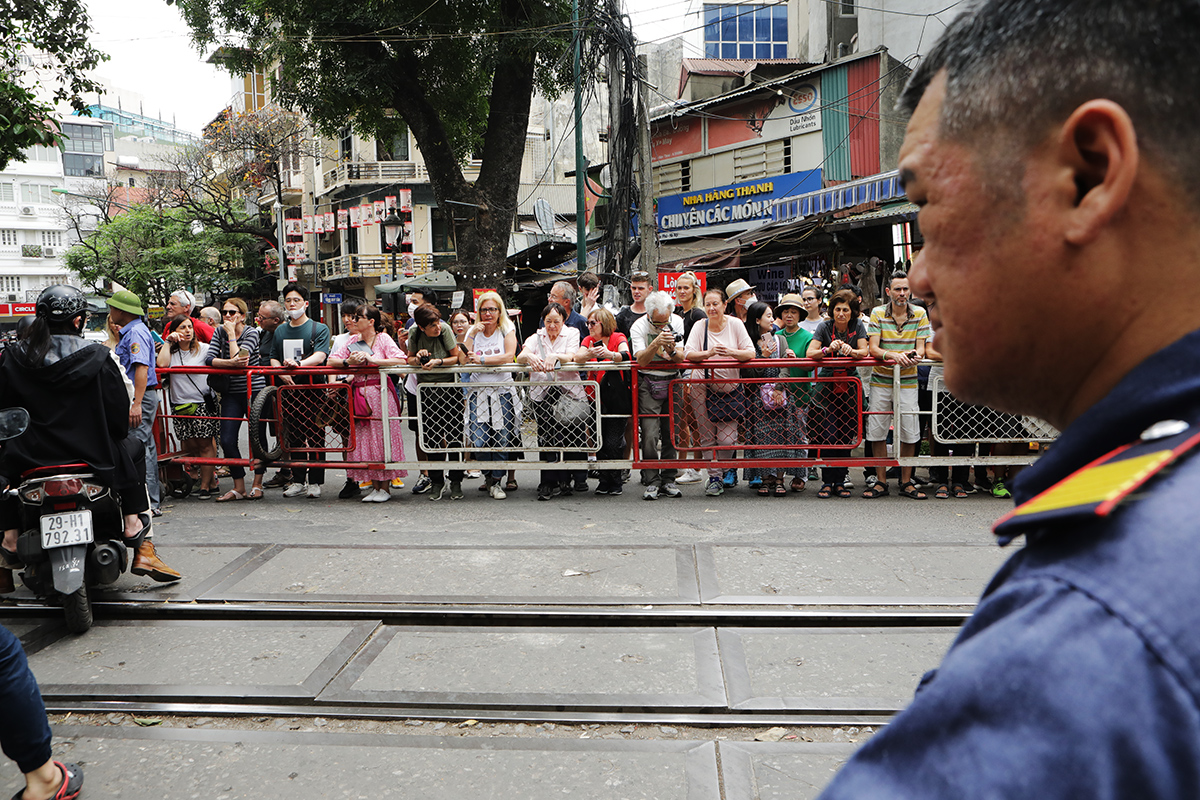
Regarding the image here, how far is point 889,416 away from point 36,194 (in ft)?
329

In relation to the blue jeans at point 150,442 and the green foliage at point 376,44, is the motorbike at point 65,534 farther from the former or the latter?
the green foliage at point 376,44

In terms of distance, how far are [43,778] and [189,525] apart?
451cm

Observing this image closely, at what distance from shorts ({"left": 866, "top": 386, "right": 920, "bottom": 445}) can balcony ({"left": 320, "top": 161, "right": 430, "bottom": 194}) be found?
129 ft

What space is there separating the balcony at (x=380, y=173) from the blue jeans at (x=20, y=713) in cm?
4344

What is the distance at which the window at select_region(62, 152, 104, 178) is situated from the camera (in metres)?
99.5

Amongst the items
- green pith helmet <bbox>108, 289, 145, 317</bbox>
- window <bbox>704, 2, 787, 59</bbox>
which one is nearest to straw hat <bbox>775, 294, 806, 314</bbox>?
green pith helmet <bbox>108, 289, 145, 317</bbox>

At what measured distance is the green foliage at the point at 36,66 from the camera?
9.01m

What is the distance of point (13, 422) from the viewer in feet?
12.5

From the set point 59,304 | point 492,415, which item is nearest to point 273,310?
point 492,415

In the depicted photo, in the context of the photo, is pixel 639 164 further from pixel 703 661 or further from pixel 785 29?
pixel 785 29

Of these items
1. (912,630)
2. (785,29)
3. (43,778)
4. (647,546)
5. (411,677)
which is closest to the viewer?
(43,778)

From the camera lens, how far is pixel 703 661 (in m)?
4.21

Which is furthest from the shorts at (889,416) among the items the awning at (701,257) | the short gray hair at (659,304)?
the awning at (701,257)

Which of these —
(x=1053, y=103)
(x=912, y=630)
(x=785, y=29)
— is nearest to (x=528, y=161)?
(x=785, y=29)
